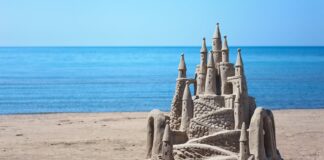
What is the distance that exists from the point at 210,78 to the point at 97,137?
16792mm

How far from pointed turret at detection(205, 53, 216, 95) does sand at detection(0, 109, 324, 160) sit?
30.1ft

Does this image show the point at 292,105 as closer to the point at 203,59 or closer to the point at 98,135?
the point at 98,135

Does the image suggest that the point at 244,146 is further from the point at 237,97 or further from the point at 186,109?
the point at 186,109

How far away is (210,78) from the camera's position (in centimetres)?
2045

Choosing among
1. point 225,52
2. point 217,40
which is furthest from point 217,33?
point 225,52

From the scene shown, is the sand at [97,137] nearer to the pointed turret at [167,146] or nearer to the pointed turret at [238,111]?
the pointed turret at [238,111]

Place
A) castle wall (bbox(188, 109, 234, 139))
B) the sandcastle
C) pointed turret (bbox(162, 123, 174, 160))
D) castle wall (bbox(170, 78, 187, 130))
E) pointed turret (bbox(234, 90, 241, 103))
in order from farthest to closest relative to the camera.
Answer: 1. castle wall (bbox(170, 78, 187, 130))
2. castle wall (bbox(188, 109, 234, 139))
3. pointed turret (bbox(234, 90, 241, 103))
4. the sandcastle
5. pointed turret (bbox(162, 123, 174, 160))

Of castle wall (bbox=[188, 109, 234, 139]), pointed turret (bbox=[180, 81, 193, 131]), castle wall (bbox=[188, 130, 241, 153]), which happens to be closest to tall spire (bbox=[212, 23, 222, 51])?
pointed turret (bbox=[180, 81, 193, 131])

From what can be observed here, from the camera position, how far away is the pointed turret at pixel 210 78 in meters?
20.4

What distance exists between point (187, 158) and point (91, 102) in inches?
1988

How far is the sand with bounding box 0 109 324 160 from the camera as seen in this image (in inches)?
1199

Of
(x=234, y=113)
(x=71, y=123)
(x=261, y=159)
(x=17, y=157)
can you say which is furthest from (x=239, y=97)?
(x=71, y=123)

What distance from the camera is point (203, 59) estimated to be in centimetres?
2105

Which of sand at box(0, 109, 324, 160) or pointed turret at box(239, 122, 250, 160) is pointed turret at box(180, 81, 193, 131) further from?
sand at box(0, 109, 324, 160)
